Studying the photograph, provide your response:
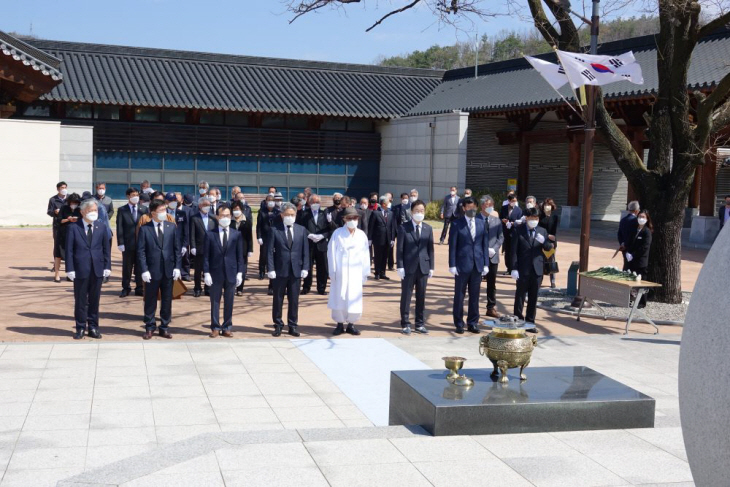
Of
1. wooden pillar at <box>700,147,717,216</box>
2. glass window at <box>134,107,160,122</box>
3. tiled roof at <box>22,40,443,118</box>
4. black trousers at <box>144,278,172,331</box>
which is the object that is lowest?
black trousers at <box>144,278,172,331</box>

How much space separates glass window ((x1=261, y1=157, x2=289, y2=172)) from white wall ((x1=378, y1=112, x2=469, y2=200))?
4454mm

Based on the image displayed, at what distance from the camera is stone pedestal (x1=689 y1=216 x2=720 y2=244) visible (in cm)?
2517

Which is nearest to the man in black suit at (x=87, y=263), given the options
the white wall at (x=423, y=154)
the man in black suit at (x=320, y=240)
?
the man in black suit at (x=320, y=240)

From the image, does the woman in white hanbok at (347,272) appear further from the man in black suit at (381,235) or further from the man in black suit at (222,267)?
the man in black suit at (381,235)

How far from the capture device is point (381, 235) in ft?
56.7

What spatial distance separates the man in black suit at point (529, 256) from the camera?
40.8 feet

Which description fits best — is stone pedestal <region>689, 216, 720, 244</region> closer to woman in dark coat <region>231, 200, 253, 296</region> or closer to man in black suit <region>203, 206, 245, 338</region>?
woman in dark coat <region>231, 200, 253, 296</region>

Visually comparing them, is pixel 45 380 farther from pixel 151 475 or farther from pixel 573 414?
pixel 573 414

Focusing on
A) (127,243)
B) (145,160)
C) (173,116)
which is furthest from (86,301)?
(173,116)

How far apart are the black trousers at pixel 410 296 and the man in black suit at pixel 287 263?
146 centimetres

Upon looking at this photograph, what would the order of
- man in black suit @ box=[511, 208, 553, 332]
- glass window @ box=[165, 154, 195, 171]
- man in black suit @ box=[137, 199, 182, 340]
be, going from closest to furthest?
man in black suit @ box=[137, 199, 182, 340]
man in black suit @ box=[511, 208, 553, 332]
glass window @ box=[165, 154, 195, 171]

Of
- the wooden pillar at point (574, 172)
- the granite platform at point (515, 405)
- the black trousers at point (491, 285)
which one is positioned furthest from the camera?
the wooden pillar at point (574, 172)

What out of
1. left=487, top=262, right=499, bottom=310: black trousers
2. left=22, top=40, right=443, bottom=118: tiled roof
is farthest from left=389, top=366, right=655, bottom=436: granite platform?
left=22, top=40, right=443, bottom=118: tiled roof

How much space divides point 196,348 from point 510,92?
24236mm
